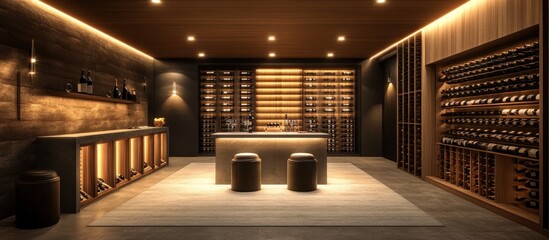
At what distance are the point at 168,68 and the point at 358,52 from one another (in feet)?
15.7

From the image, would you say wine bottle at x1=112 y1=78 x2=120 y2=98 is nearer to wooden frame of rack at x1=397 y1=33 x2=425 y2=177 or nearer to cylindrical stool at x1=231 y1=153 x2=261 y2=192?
cylindrical stool at x1=231 y1=153 x2=261 y2=192

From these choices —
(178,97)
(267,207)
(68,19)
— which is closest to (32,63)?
(68,19)

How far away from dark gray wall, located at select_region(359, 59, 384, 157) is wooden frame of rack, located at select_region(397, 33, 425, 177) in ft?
6.96

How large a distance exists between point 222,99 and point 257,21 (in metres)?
4.63

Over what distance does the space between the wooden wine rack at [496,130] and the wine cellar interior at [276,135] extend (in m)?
0.02

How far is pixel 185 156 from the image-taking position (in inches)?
388

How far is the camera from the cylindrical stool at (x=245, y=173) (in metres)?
5.27

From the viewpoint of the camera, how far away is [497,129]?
4922 mm

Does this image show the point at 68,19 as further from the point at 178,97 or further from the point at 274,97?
the point at 274,97

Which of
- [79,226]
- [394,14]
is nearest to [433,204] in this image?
[394,14]

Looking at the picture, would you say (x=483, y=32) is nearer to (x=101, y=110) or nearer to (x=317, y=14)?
(x=317, y=14)

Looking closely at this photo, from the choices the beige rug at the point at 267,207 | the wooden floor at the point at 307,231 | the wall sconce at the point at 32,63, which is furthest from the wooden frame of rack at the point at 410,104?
the wall sconce at the point at 32,63

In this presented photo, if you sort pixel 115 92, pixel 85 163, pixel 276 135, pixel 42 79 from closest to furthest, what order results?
pixel 42 79
pixel 85 163
pixel 276 135
pixel 115 92

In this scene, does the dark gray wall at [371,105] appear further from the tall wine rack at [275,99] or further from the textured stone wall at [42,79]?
the textured stone wall at [42,79]
